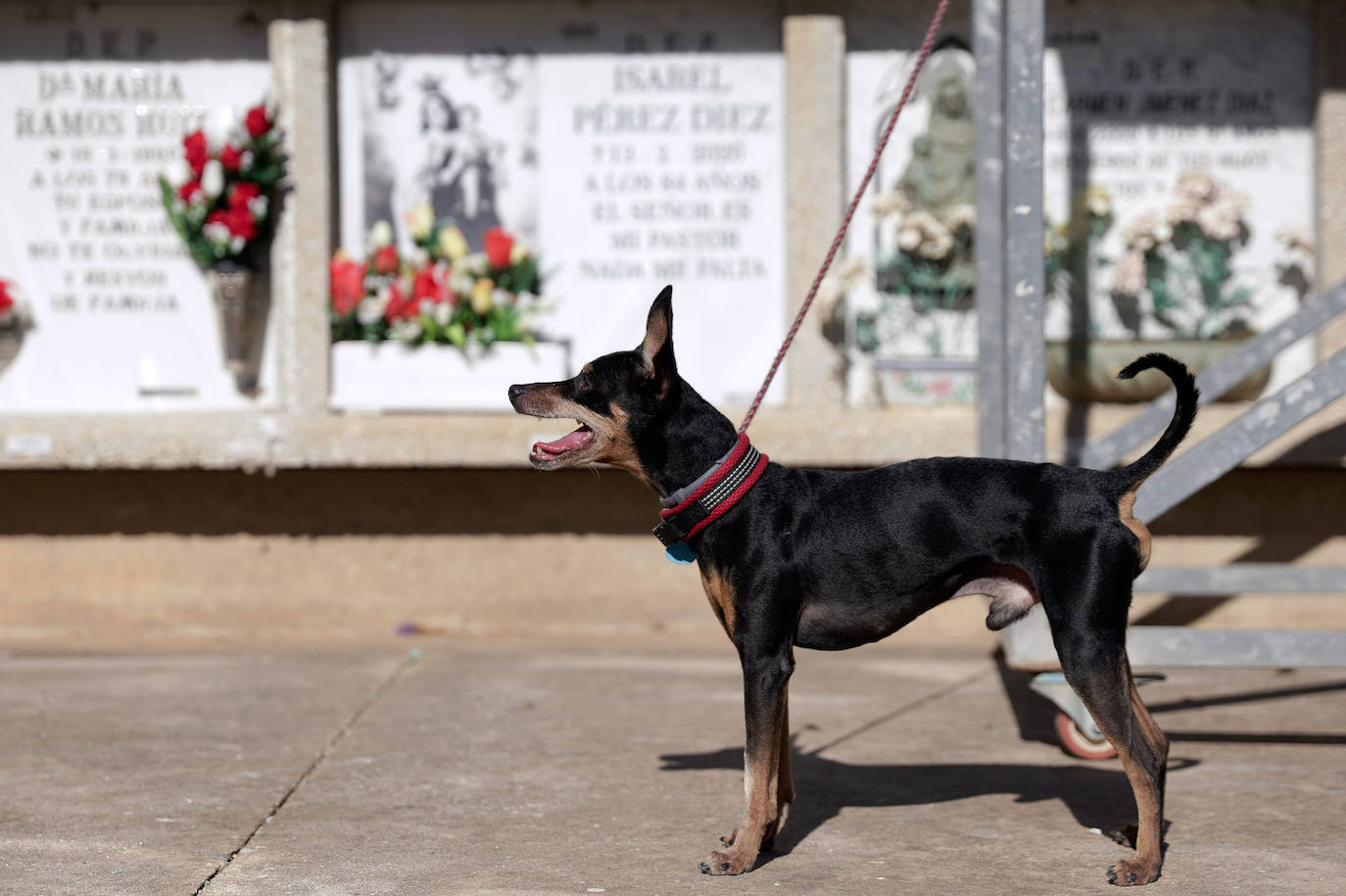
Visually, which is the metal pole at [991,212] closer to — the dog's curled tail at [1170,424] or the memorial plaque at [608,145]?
the dog's curled tail at [1170,424]

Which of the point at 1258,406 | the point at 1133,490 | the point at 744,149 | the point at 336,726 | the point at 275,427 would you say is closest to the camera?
the point at 1133,490

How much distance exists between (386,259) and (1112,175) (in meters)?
3.84

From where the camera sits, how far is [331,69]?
800 cm

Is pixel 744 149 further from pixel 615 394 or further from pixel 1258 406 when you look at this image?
pixel 615 394

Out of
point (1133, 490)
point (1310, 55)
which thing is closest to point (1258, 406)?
point (1133, 490)

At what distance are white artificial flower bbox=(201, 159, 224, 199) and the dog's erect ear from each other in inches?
166

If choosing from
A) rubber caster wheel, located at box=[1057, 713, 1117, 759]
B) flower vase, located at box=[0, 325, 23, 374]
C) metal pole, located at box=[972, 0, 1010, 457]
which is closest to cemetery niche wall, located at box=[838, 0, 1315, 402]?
metal pole, located at box=[972, 0, 1010, 457]

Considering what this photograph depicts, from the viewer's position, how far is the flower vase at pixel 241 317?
7.75m

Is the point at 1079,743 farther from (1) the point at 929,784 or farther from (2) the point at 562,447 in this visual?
(2) the point at 562,447

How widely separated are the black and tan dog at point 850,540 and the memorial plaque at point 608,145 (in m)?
3.83

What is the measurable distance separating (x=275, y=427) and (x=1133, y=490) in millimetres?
4707

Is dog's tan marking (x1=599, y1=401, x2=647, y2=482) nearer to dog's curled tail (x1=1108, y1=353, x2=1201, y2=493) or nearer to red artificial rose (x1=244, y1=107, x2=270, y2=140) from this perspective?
dog's curled tail (x1=1108, y1=353, x2=1201, y2=493)

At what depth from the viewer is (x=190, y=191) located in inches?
304

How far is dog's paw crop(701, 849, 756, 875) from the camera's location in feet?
13.3
